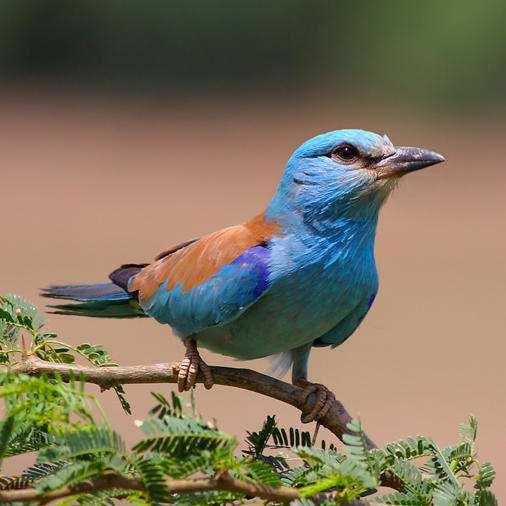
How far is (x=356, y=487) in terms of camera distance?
2475 millimetres

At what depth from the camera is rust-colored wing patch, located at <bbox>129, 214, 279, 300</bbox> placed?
4230mm

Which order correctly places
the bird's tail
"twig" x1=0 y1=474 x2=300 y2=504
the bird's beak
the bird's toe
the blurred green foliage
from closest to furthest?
1. "twig" x1=0 y1=474 x2=300 y2=504
2. the bird's toe
3. the bird's beak
4. the bird's tail
5. the blurred green foliage

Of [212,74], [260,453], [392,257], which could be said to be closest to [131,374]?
[260,453]

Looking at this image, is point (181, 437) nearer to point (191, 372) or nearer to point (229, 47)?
point (191, 372)

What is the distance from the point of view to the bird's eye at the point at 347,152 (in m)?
4.26

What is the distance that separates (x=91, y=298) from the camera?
15.3ft

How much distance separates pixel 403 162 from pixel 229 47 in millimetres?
20391

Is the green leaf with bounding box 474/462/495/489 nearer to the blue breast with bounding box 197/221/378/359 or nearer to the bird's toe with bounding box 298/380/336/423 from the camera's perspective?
the bird's toe with bounding box 298/380/336/423

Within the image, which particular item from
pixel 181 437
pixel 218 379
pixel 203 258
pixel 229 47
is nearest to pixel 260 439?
pixel 181 437

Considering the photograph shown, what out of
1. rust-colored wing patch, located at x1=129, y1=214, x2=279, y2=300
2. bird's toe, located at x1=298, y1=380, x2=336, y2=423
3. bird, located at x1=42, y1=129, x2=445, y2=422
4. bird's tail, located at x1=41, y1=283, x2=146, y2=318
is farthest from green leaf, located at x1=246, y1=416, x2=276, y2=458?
bird's tail, located at x1=41, y1=283, x2=146, y2=318

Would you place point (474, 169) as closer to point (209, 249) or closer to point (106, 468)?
point (209, 249)

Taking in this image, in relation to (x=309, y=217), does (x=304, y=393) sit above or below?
below

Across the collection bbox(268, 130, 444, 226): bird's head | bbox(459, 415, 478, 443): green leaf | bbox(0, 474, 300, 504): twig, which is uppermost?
bbox(268, 130, 444, 226): bird's head

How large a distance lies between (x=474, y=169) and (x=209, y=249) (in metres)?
16.6
